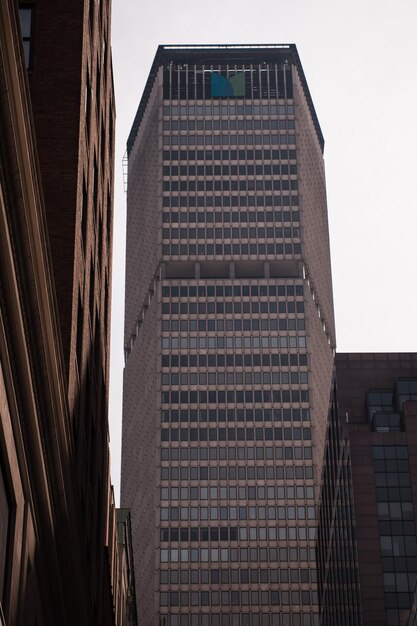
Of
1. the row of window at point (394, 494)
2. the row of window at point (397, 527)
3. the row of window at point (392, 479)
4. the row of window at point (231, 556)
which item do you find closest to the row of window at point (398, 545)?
the row of window at point (397, 527)

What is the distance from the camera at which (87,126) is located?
52.1m

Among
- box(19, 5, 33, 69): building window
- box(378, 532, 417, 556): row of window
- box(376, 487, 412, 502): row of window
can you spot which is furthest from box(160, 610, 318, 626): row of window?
box(19, 5, 33, 69): building window

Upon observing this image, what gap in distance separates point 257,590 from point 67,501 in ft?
521

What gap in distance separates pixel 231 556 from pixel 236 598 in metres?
Answer: 6.65

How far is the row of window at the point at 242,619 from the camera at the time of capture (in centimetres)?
19338

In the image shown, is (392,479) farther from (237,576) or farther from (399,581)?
(237,576)

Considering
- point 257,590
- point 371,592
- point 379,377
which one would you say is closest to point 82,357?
point 371,592

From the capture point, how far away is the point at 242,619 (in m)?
195

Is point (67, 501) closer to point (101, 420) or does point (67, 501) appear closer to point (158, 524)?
point (101, 420)

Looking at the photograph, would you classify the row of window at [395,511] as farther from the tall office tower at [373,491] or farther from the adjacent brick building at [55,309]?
the adjacent brick building at [55,309]

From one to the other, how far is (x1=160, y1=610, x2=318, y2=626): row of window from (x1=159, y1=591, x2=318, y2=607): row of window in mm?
1498

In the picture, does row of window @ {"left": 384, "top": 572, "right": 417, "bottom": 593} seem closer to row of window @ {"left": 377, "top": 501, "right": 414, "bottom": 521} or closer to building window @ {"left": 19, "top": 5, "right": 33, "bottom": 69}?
row of window @ {"left": 377, "top": 501, "right": 414, "bottom": 521}

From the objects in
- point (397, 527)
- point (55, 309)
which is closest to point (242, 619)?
point (397, 527)

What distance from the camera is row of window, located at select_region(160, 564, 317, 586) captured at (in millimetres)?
196750
